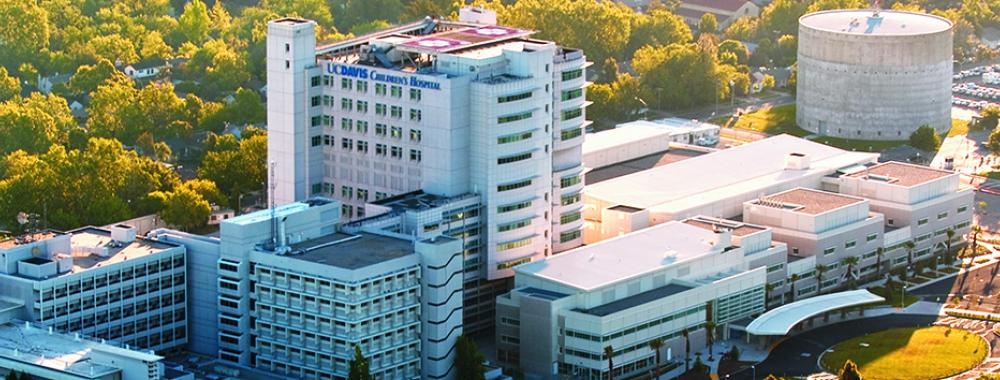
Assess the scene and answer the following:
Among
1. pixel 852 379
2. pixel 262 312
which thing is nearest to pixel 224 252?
pixel 262 312

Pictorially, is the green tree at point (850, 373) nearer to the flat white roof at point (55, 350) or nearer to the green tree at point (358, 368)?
the green tree at point (358, 368)

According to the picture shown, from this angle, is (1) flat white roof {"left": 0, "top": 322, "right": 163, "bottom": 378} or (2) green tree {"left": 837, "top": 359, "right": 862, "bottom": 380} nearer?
(1) flat white roof {"left": 0, "top": 322, "right": 163, "bottom": 378}

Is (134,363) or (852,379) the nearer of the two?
(134,363)

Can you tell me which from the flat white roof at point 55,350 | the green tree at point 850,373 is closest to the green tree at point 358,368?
the flat white roof at point 55,350

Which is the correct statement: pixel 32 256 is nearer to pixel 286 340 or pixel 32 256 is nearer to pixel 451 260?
pixel 286 340

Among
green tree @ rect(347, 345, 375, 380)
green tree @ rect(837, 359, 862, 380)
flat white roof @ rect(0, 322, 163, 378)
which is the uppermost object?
flat white roof @ rect(0, 322, 163, 378)

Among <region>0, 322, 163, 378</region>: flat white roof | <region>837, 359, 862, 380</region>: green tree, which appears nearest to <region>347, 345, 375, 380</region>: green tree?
<region>0, 322, 163, 378</region>: flat white roof

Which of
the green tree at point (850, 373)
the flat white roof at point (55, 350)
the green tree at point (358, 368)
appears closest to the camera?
the flat white roof at point (55, 350)

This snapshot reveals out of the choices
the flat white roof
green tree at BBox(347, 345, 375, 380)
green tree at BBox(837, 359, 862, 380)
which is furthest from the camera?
green tree at BBox(837, 359, 862, 380)

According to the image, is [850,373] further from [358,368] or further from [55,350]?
[55,350]

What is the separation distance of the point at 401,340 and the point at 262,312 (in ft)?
42.0

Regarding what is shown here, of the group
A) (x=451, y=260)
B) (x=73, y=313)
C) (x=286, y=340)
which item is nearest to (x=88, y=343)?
(x=73, y=313)

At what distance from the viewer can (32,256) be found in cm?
Answer: 19725

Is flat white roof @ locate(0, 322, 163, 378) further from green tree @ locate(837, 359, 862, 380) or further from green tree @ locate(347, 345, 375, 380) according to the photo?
green tree @ locate(837, 359, 862, 380)
